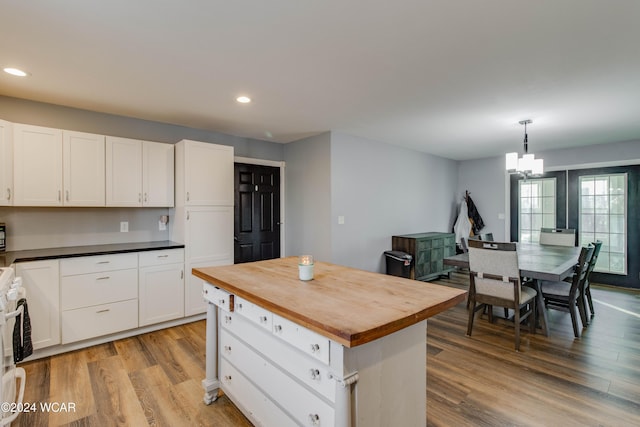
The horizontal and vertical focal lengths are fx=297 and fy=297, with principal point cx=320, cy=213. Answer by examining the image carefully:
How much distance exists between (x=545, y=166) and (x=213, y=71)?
5.98 meters

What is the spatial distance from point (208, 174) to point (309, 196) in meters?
1.48

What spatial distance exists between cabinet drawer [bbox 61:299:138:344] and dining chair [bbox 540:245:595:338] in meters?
4.47

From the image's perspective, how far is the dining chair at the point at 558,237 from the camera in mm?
4404

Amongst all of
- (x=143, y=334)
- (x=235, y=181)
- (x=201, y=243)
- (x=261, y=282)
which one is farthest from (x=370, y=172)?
(x=143, y=334)

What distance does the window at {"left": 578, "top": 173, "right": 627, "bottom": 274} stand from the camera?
4863mm

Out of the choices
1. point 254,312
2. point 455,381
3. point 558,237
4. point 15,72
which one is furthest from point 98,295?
point 558,237

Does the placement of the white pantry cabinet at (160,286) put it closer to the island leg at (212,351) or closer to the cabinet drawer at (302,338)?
the island leg at (212,351)

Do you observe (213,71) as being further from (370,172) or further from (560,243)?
(560,243)

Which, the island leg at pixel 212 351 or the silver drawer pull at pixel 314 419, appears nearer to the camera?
the silver drawer pull at pixel 314 419

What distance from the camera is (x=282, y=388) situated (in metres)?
1.52

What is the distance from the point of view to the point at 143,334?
10.7ft

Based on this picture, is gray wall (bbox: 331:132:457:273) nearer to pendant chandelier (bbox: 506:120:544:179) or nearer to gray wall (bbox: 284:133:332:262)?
gray wall (bbox: 284:133:332:262)

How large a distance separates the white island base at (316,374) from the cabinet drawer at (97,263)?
68.4 inches

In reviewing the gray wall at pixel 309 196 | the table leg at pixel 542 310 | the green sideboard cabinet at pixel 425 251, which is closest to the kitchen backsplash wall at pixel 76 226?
the gray wall at pixel 309 196
